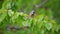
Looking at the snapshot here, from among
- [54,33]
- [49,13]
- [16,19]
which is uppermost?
[49,13]

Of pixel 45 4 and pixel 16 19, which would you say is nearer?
pixel 16 19

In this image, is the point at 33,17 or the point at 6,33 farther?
the point at 6,33

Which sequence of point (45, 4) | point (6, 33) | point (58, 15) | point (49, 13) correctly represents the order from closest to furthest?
point (6, 33), point (49, 13), point (45, 4), point (58, 15)

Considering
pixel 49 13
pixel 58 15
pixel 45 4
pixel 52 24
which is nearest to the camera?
pixel 52 24

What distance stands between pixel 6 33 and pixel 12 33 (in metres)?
0.11

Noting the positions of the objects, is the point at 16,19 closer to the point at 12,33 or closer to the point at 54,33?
the point at 54,33

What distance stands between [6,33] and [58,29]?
3.17ft

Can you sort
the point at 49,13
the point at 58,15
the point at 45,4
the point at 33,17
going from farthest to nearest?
the point at 58,15 < the point at 45,4 < the point at 49,13 < the point at 33,17

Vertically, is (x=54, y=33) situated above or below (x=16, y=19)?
below

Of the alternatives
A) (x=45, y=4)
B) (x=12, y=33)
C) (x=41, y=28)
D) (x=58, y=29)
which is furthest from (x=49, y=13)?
(x=41, y=28)

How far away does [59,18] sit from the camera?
4.08 metres

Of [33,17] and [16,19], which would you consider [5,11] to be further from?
[33,17]

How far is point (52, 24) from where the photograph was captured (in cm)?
209

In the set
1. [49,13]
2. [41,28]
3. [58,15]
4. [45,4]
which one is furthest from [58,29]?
[58,15]
